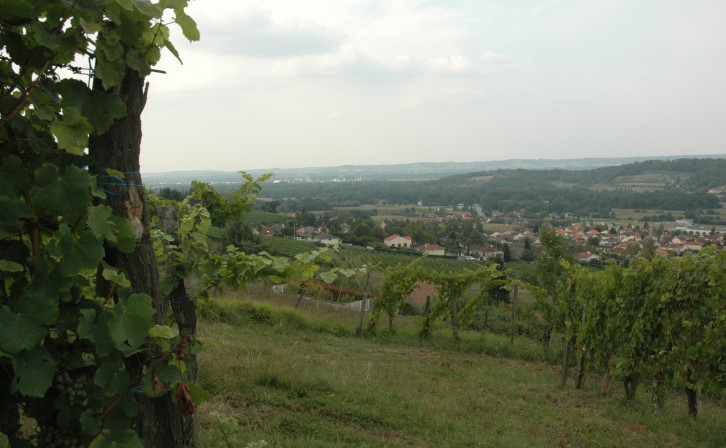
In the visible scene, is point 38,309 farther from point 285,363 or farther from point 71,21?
point 285,363

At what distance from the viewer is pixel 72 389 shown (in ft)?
5.59

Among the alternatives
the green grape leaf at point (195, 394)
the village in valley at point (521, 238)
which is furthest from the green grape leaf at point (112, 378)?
the village in valley at point (521, 238)

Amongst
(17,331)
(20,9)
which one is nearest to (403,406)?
(17,331)

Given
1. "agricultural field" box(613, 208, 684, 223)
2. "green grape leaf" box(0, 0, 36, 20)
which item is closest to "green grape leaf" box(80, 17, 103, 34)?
"green grape leaf" box(0, 0, 36, 20)

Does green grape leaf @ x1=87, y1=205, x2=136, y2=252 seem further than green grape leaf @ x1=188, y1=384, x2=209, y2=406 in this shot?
No

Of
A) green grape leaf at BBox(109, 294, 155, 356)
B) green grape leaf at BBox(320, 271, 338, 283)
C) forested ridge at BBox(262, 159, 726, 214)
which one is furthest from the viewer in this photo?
forested ridge at BBox(262, 159, 726, 214)

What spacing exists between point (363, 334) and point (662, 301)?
6.31 metres

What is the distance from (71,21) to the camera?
1.55 meters

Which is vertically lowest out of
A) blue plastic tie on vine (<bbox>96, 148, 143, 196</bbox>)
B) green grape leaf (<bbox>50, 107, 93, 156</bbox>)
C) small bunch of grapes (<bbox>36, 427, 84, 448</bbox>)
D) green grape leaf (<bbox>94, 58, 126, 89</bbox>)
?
small bunch of grapes (<bbox>36, 427, 84, 448</bbox>)

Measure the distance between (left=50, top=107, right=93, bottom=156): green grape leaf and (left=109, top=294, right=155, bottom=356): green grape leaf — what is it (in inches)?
19.9

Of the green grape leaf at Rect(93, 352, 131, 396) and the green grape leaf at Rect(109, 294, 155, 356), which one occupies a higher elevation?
the green grape leaf at Rect(109, 294, 155, 356)

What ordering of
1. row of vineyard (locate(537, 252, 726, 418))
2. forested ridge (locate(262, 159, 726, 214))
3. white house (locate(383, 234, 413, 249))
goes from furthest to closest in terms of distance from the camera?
forested ridge (locate(262, 159, 726, 214)), white house (locate(383, 234, 413, 249)), row of vineyard (locate(537, 252, 726, 418))

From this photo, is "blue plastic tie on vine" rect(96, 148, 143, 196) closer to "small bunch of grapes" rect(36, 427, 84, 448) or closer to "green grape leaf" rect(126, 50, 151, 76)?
"green grape leaf" rect(126, 50, 151, 76)

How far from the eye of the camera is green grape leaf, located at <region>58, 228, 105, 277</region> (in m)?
1.45
